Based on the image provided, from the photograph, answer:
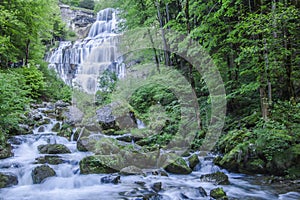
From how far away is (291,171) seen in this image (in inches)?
225

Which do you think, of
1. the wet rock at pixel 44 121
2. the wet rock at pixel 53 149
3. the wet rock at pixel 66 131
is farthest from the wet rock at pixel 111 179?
the wet rock at pixel 44 121

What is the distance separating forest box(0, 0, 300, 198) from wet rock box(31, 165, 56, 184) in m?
2.17

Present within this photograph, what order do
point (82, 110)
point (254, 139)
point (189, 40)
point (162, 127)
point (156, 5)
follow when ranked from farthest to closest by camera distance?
point (82, 110) → point (156, 5) → point (162, 127) → point (189, 40) → point (254, 139)

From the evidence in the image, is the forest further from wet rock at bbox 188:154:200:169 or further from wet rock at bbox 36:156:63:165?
wet rock at bbox 36:156:63:165

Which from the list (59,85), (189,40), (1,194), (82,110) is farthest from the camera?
(59,85)

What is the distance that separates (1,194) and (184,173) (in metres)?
4.69

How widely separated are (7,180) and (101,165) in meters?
2.37

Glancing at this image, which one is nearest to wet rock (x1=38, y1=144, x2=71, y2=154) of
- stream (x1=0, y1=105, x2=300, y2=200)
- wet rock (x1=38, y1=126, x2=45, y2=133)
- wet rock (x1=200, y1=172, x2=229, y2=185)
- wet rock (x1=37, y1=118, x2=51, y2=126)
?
stream (x1=0, y1=105, x2=300, y2=200)

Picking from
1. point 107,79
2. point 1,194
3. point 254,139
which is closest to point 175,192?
point 254,139

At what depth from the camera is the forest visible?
6102 mm

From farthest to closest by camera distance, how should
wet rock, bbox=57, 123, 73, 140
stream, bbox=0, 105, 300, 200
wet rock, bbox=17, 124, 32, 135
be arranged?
wet rock, bbox=57, 123, 73, 140 → wet rock, bbox=17, 124, 32, 135 → stream, bbox=0, 105, 300, 200

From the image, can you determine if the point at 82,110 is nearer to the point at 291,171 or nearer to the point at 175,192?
the point at 175,192

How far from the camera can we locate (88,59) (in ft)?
78.6

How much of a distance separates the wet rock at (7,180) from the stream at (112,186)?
0.12 meters
